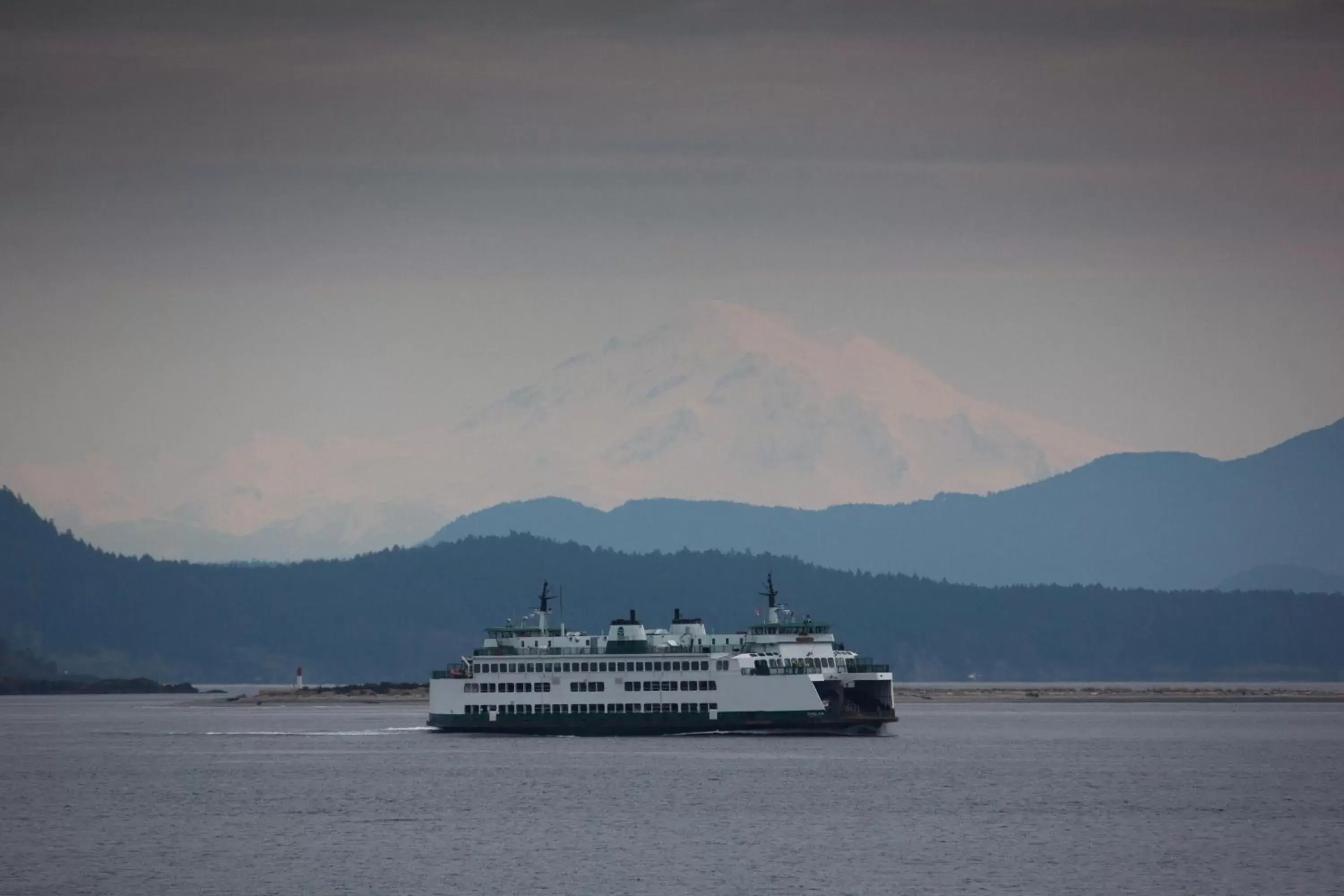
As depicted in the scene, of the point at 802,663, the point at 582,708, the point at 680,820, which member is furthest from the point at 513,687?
the point at 680,820

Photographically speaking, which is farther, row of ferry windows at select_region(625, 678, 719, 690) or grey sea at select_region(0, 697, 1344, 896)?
row of ferry windows at select_region(625, 678, 719, 690)

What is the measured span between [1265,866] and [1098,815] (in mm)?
20344

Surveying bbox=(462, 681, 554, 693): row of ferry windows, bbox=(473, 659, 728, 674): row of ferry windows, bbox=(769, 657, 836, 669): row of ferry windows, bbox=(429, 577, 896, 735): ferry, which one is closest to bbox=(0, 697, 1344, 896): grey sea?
bbox=(429, 577, 896, 735): ferry

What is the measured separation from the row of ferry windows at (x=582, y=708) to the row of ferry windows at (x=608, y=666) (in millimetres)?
2576

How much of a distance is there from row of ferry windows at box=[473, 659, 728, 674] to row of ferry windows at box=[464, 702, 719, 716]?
8.45ft

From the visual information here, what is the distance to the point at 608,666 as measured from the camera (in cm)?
15988

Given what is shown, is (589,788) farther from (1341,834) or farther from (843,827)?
(1341,834)

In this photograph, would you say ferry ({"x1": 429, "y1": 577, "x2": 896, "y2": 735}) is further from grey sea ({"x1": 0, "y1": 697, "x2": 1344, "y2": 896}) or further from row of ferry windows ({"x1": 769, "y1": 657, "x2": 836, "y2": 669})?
grey sea ({"x1": 0, "y1": 697, "x2": 1344, "y2": 896})

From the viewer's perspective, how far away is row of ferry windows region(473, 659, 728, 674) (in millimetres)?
157125

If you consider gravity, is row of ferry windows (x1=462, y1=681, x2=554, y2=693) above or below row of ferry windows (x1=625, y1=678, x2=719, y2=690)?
above

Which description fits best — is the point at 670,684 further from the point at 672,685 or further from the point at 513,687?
the point at 513,687

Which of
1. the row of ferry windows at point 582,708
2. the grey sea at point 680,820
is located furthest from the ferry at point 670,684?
the grey sea at point 680,820

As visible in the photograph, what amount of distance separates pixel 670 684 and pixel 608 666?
4.80m

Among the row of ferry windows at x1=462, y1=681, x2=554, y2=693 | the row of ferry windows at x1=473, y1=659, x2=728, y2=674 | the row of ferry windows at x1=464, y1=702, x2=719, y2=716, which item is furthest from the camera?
the row of ferry windows at x1=462, y1=681, x2=554, y2=693
